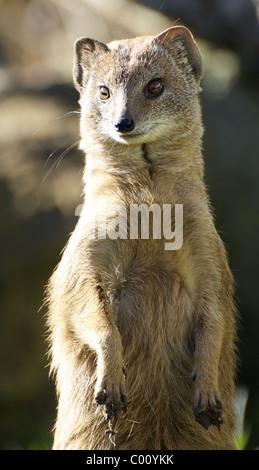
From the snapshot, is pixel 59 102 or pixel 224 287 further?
pixel 59 102

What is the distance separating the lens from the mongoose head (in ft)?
13.1

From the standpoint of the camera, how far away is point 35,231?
7.38 meters

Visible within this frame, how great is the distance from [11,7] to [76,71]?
812 cm

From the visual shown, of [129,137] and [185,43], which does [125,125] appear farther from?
[185,43]

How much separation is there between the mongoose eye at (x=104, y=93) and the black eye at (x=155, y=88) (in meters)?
0.28

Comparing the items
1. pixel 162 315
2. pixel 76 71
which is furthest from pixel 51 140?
pixel 162 315

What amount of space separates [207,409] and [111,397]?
0.56 metres

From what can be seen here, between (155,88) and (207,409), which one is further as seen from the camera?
(155,88)

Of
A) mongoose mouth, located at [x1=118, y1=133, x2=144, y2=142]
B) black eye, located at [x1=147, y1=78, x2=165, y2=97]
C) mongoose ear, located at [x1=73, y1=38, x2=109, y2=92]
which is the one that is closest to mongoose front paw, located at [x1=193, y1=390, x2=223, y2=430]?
mongoose mouth, located at [x1=118, y1=133, x2=144, y2=142]

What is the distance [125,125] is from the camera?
386cm

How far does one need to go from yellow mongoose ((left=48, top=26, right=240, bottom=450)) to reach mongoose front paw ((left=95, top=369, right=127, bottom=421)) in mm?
234

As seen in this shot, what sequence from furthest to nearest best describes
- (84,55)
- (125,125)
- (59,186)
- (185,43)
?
1. (59,186)
2. (84,55)
3. (185,43)
4. (125,125)

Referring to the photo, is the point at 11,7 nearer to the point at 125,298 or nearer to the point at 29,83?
the point at 29,83

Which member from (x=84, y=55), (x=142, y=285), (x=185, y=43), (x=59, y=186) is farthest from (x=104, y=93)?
(x=59, y=186)
